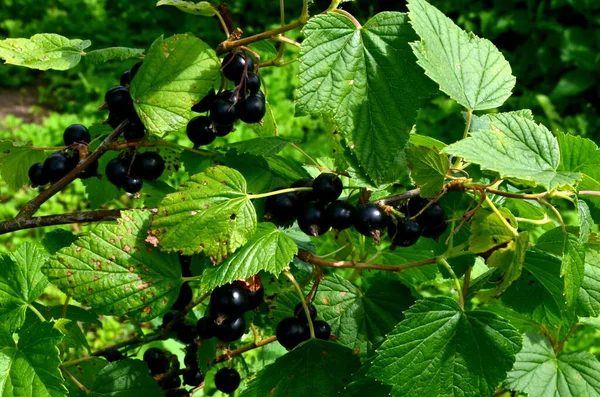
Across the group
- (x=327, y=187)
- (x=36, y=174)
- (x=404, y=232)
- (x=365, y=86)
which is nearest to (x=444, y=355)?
(x=404, y=232)

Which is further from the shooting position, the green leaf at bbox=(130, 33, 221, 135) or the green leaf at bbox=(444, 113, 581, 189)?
the green leaf at bbox=(130, 33, 221, 135)

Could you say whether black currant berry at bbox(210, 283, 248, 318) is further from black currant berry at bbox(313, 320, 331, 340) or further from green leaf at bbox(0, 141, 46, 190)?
green leaf at bbox(0, 141, 46, 190)

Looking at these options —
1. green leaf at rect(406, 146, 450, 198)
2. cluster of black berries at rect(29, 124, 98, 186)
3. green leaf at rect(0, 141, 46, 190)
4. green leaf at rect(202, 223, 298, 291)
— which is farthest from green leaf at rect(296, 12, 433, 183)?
green leaf at rect(0, 141, 46, 190)

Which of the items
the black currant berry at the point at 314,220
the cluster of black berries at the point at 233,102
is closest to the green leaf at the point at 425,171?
the black currant berry at the point at 314,220

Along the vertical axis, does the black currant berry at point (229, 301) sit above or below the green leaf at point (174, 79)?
below

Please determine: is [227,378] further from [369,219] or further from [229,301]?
[369,219]

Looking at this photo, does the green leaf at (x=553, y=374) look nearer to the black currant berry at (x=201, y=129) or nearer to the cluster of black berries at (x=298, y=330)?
the cluster of black berries at (x=298, y=330)

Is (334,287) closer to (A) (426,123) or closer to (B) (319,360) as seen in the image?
(B) (319,360)
